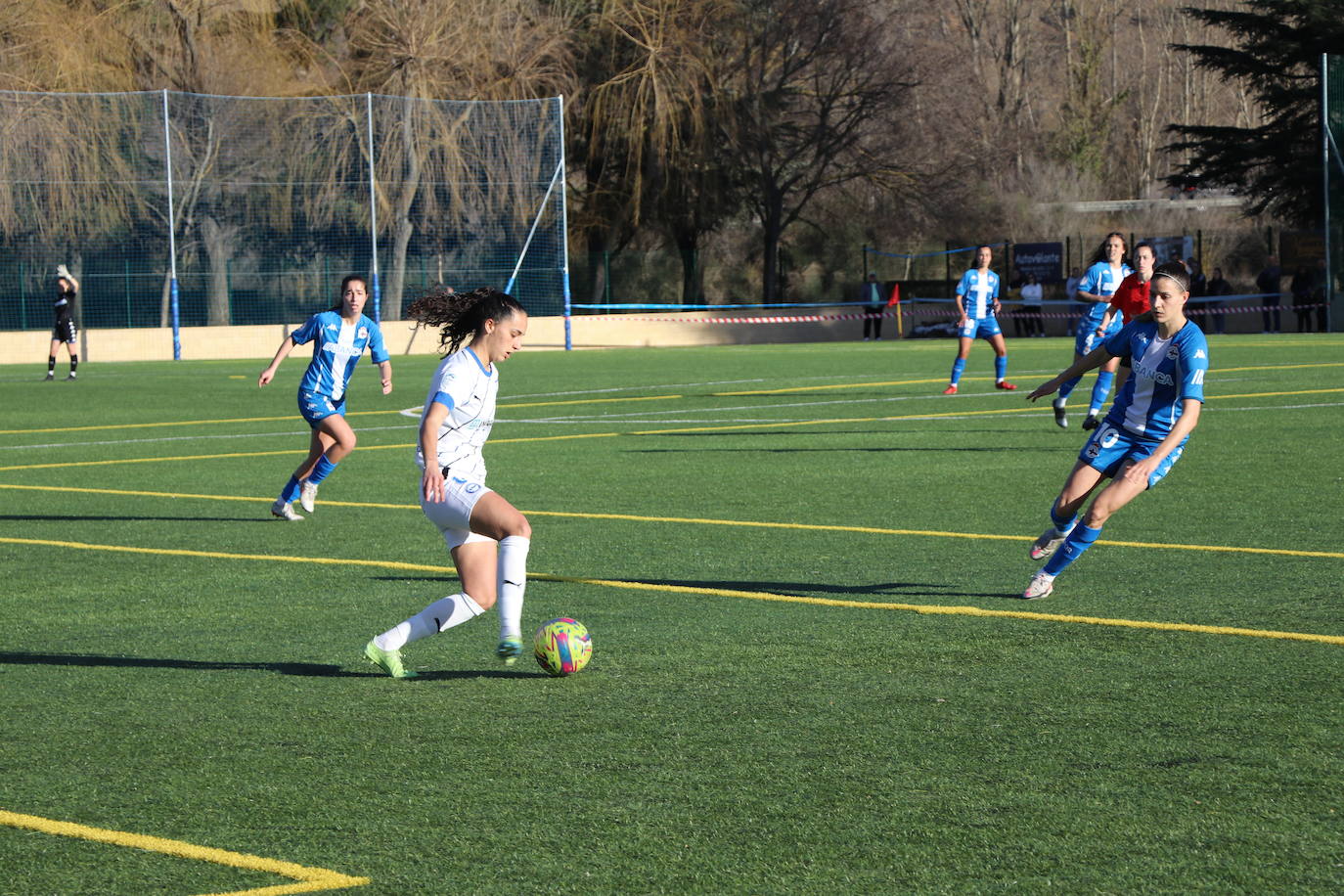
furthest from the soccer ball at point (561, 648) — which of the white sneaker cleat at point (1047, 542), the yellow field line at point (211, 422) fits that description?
the yellow field line at point (211, 422)

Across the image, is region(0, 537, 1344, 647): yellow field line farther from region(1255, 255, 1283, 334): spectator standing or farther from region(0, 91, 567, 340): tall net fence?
region(1255, 255, 1283, 334): spectator standing

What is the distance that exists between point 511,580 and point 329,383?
670 centimetres

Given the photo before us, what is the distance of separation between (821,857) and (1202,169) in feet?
184

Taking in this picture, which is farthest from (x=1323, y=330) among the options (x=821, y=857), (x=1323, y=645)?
(x=821, y=857)

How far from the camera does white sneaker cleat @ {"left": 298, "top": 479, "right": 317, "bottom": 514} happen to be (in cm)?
1333

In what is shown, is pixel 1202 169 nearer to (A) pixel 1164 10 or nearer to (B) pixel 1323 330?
(B) pixel 1323 330

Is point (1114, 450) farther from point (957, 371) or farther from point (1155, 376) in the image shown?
point (957, 371)

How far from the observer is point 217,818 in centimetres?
536

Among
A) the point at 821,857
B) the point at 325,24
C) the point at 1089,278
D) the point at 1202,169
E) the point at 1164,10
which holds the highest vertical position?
the point at 1164,10

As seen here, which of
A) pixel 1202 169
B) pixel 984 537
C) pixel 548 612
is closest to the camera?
pixel 548 612

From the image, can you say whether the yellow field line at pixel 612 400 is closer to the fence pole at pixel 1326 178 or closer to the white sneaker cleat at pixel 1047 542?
the white sneaker cleat at pixel 1047 542

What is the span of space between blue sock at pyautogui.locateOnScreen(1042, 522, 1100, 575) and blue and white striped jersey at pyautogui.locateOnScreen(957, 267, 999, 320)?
625 inches

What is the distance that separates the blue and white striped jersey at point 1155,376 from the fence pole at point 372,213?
35.4m

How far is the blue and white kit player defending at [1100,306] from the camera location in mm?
19188
